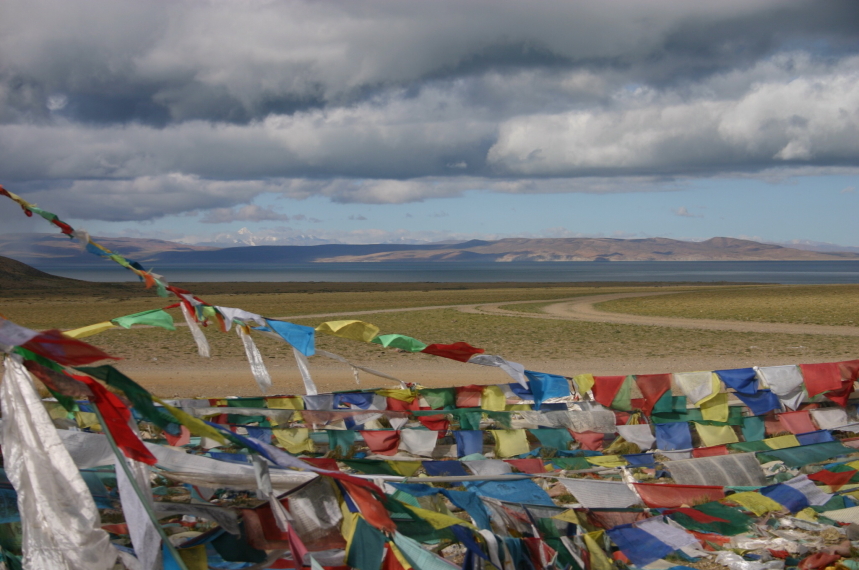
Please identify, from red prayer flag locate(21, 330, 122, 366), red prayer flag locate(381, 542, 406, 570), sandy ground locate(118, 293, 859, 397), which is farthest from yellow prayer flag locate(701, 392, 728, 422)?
red prayer flag locate(21, 330, 122, 366)

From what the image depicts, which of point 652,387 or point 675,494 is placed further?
point 652,387

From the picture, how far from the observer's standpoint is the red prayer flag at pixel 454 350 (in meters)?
9.11

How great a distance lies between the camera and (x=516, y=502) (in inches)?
252

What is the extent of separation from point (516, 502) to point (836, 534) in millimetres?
2926

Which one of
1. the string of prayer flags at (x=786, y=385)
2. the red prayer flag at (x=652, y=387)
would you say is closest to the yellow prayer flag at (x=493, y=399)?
the red prayer flag at (x=652, y=387)

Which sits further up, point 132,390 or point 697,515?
point 132,390

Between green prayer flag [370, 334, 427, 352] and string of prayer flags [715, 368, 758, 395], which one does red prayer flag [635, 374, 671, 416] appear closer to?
string of prayer flags [715, 368, 758, 395]

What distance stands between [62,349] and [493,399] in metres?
6.36

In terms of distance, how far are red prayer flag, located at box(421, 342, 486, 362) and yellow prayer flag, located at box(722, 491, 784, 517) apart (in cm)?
351

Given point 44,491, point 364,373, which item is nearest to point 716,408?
point 44,491

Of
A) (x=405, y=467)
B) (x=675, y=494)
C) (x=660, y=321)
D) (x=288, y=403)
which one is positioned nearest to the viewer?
(x=675, y=494)

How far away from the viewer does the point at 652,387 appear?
9.73m

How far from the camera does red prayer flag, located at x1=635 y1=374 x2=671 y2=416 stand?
31.7 feet

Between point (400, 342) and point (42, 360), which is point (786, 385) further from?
point (42, 360)
